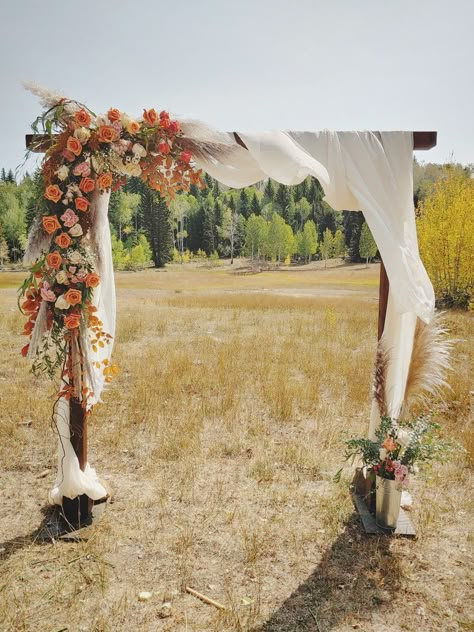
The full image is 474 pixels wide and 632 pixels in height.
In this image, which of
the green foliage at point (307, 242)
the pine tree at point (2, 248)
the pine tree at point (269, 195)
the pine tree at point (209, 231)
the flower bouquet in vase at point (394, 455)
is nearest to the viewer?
the flower bouquet in vase at point (394, 455)

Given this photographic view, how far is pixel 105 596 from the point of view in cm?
287

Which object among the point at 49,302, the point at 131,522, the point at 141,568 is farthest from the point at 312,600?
the point at 49,302

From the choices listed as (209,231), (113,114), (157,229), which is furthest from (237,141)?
(209,231)

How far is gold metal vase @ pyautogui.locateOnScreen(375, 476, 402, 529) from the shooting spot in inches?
141

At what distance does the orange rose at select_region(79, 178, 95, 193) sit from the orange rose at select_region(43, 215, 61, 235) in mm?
313

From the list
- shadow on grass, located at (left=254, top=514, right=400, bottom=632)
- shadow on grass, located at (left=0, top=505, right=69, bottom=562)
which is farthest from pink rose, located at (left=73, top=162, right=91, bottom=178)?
shadow on grass, located at (left=254, top=514, right=400, bottom=632)

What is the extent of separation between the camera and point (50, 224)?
10.6ft

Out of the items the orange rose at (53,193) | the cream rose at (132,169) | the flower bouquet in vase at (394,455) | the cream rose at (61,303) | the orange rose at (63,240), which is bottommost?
the flower bouquet in vase at (394,455)

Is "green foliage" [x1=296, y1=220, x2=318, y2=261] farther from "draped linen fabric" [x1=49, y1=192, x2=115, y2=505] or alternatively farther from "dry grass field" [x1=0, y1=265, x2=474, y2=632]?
"draped linen fabric" [x1=49, y1=192, x2=115, y2=505]

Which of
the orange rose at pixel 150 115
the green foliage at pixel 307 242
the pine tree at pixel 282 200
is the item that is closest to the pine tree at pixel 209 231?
the green foliage at pixel 307 242

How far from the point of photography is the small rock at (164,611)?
2.72m

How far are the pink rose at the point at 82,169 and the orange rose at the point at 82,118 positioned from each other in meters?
0.30

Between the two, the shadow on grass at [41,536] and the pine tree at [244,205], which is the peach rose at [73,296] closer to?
the shadow on grass at [41,536]

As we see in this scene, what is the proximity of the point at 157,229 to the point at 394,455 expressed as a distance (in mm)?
48520
